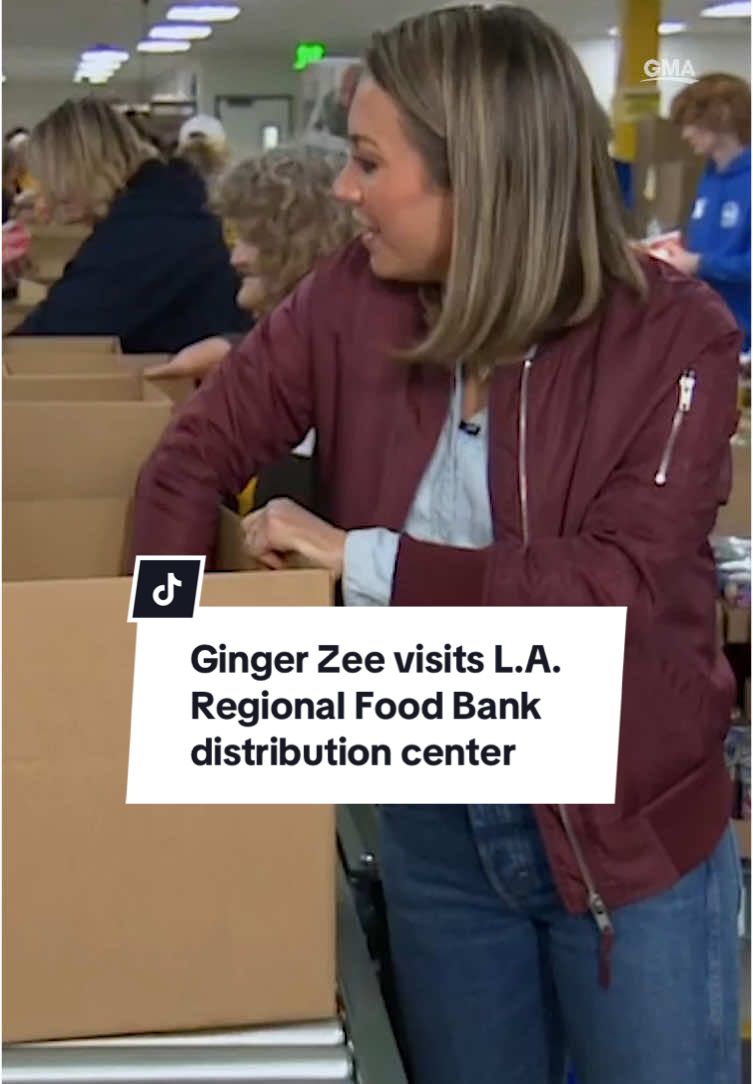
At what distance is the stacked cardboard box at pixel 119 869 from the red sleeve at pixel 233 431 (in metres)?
0.24

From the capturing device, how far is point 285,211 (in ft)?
4.32

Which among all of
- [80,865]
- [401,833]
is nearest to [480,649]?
[80,865]

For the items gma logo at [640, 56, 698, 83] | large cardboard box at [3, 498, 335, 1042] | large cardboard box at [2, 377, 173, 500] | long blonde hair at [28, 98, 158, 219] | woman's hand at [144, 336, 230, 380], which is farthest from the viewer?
long blonde hair at [28, 98, 158, 219]

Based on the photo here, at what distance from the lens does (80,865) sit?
28.4 inches

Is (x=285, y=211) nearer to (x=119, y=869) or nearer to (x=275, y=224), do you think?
(x=275, y=224)

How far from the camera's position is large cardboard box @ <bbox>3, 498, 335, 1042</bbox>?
27.0 inches

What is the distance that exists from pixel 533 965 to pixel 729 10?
59cm

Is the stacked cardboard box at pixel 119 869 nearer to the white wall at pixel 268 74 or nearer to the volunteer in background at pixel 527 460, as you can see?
the volunteer in background at pixel 527 460

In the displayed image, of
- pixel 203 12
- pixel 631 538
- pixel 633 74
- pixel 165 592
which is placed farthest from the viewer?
pixel 203 12

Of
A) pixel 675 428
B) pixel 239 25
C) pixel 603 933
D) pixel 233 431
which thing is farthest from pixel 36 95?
pixel 603 933

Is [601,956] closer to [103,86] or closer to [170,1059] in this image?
[170,1059]

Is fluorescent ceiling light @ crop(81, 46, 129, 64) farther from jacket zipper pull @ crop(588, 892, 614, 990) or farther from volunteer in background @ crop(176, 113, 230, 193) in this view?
jacket zipper pull @ crop(588, 892, 614, 990)

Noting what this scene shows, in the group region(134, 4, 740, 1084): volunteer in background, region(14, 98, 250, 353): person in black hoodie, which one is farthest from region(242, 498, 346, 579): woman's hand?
region(14, 98, 250, 353): person in black hoodie

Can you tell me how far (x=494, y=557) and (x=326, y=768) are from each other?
0.50 feet
